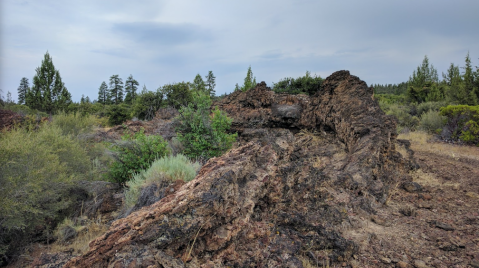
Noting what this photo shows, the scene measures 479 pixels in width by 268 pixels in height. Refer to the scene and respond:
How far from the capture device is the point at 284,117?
28.7 feet

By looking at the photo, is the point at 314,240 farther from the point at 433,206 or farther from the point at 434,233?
the point at 433,206

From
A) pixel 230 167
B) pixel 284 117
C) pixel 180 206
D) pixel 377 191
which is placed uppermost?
pixel 284 117

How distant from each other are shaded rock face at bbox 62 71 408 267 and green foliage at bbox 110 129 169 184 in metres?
3.22

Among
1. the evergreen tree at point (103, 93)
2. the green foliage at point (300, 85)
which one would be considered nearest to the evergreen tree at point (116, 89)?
the evergreen tree at point (103, 93)

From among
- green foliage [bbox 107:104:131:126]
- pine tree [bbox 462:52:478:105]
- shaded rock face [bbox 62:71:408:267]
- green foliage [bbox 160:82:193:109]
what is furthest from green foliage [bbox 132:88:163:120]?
pine tree [bbox 462:52:478:105]

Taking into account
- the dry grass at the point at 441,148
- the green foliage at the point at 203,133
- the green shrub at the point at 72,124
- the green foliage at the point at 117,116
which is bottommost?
the dry grass at the point at 441,148

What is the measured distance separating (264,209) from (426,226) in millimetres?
2666

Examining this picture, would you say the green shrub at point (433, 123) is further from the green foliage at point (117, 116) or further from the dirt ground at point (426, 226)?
the green foliage at point (117, 116)

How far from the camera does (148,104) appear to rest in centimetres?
2111

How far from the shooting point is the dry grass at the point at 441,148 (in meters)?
10.3

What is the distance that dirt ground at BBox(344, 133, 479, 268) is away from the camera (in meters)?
3.08

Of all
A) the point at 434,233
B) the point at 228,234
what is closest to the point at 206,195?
the point at 228,234

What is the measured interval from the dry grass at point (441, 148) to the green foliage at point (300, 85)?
6.32m

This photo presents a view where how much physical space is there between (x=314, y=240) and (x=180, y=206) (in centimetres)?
169
